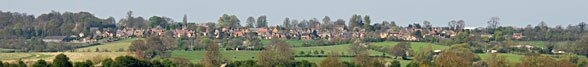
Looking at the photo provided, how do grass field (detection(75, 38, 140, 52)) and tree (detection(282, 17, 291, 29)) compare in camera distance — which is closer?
grass field (detection(75, 38, 140, 52))

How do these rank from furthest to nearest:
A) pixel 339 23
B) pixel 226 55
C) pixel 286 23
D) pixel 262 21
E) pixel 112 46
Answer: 1. pixel 262 21
2. pixel 286 23
3. pixel 339 23
4. pixel 112 46
5. pixel 226 55

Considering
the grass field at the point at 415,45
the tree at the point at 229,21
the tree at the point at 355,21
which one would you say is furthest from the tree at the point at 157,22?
the grass field at the point at 415,45

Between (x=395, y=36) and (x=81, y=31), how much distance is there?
2784 cm

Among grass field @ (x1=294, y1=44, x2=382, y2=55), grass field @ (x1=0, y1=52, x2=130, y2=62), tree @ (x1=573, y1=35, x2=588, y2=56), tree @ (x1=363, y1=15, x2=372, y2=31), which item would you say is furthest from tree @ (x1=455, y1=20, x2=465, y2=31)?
grass field @ (x1=0, y1=52, x2=130, y2=62)

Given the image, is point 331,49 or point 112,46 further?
point 112,46

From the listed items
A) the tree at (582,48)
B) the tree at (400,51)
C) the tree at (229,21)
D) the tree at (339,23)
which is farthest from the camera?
the tree at (339,23)

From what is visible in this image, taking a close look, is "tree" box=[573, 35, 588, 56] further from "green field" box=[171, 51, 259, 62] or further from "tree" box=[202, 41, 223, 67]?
"tree" box=[202, 41, 223, 67]

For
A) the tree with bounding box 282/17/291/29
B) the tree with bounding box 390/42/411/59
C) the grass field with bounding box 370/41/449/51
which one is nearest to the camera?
the tree with bounding box 390/42/411/59

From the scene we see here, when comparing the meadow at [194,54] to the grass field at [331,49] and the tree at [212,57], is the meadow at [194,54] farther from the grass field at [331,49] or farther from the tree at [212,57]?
the tree at [212,57]

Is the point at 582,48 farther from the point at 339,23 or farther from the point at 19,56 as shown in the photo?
the point at 339,23

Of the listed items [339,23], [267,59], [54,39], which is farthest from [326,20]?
[267,59]

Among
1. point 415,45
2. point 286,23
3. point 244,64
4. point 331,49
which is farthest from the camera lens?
point 286,23

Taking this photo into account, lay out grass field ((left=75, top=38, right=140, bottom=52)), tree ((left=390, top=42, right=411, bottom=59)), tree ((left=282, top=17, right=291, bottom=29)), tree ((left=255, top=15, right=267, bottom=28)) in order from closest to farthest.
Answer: tree ((left=390, top=42, right=411, bottom=59)) → grass field ((left=75, top=38, right=140, bottom=52)) → tree ((left=282, top=17, right=291, bottom=29)) → tree ((left=255, top=15, right=267, bottom=28))

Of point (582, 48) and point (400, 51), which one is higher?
point (400, 51)
